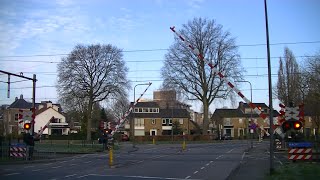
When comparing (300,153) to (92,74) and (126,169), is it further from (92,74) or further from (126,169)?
(92,74)

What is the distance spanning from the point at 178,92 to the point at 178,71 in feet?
11.1

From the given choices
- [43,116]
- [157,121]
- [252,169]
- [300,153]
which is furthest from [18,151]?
[157,121]

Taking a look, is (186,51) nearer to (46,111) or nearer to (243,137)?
(243,137)

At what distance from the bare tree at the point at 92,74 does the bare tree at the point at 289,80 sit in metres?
24.9

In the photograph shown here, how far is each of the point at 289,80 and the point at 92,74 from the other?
31258 mm

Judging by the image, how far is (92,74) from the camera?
69562mm

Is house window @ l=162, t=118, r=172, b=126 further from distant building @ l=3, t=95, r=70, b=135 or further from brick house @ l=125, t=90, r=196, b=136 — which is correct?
distant building @ l=3, t=95, r=70, b=135

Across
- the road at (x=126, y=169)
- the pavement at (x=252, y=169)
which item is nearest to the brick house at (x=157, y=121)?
the road at (x=126, y=169)

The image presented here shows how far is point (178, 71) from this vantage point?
6769 cm

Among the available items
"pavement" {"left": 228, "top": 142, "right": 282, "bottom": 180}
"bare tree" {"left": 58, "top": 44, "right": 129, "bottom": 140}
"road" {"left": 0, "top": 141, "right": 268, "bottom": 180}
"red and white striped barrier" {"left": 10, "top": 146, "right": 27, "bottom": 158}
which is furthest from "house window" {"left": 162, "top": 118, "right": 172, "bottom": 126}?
"red and white striped barrier" {"left": 10, "top": 146, "right": 27, "bottom": 158}

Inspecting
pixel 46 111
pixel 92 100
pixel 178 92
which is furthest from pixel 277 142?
pixel 46 111

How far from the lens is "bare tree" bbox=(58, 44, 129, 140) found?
6775cm

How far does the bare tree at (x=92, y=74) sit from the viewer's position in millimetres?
67750

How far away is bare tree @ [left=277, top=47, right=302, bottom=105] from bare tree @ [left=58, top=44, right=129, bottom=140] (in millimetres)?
24866
